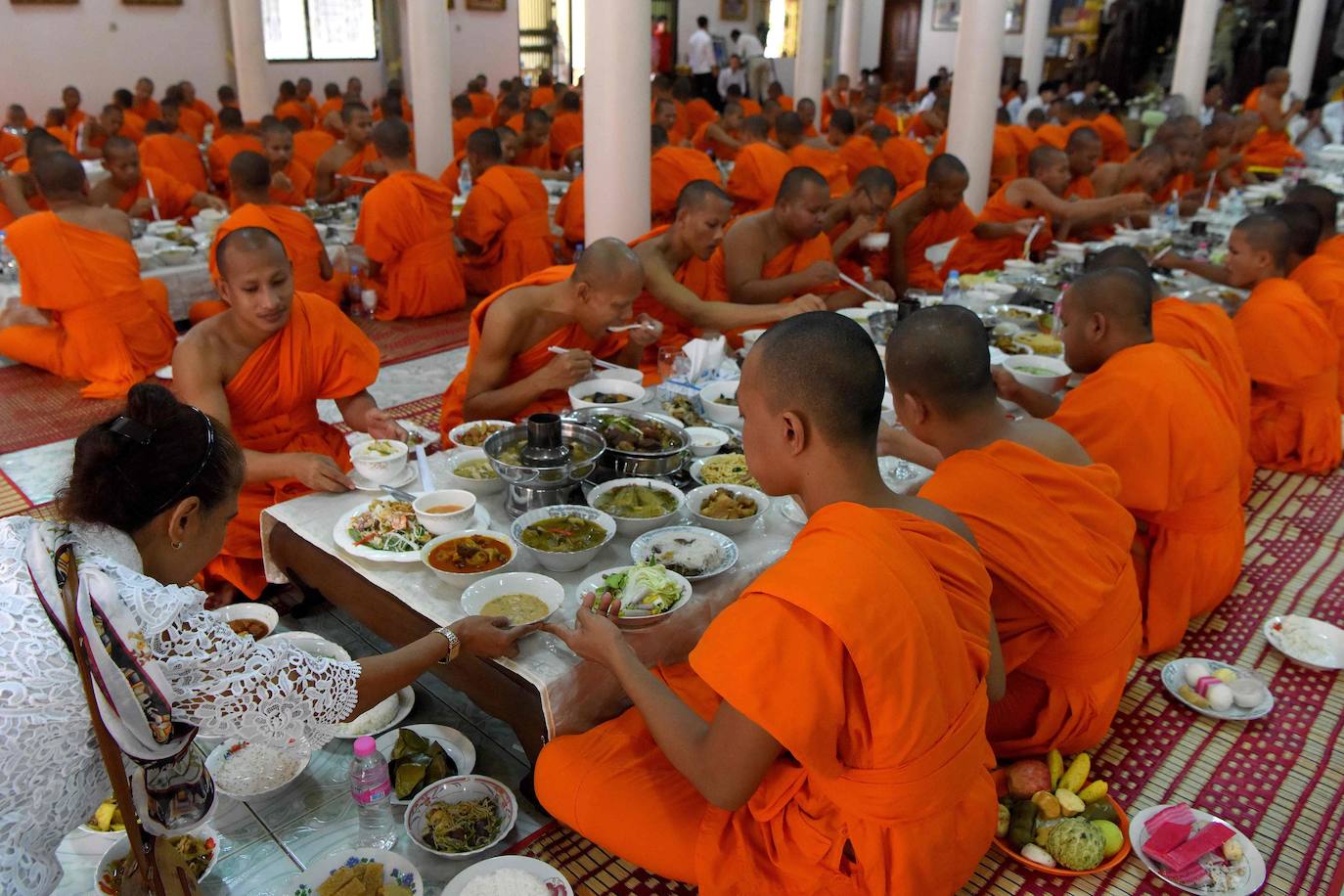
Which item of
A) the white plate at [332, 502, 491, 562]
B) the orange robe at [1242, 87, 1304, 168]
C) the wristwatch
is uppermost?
the orange robe at [1242, 87, 1304, 168]

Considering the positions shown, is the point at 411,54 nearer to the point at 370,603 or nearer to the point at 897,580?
the point at 370,603

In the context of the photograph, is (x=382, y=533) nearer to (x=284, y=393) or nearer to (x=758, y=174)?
(x=284, y=393)

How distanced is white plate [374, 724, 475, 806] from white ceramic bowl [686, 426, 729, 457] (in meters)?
1.17

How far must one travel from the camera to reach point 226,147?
9961mm

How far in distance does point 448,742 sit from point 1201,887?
203cm

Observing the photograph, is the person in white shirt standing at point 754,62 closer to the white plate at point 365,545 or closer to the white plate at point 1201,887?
the white plate at point 365,545

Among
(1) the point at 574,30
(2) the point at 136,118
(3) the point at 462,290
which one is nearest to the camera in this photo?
(3) the point at 462,290

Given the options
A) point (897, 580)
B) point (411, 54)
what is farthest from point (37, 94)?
point (897, 580)

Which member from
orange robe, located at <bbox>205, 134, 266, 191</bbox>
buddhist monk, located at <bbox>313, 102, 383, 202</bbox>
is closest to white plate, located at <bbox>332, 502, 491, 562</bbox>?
buddhist monk, located at <bbox>313, 102, 383, 202</bbox>

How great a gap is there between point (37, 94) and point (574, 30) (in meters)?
10.6

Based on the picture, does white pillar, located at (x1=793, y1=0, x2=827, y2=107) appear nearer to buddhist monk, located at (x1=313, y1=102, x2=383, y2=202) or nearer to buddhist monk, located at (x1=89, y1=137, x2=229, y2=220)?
buddhist monk, located at (x1=313, y1=102, x2=383, y2=202)

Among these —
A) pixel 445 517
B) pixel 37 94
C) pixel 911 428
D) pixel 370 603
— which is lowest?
Answer: pixel 370 603

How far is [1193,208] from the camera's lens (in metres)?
8.62

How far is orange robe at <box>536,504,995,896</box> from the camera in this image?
5.72ft
